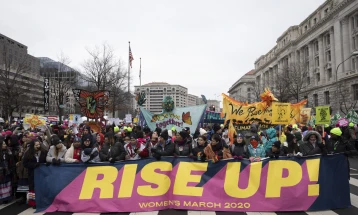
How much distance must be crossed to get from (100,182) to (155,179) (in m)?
1.20

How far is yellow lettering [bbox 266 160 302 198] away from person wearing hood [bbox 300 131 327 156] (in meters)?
0.75

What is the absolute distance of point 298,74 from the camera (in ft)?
150

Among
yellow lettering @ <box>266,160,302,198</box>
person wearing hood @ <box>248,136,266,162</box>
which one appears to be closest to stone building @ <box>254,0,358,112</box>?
person wearing hood @ <box>248,136,266,162</box>

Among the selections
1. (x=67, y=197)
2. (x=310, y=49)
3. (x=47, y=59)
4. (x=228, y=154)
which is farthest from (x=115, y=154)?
(x=47, y=59)

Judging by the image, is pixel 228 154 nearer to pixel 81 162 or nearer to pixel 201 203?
pixel 201 203

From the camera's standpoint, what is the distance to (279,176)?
5926mm

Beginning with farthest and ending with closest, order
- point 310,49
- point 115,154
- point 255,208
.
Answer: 1. point 310,49
2. point 115,154
3. point 255,208

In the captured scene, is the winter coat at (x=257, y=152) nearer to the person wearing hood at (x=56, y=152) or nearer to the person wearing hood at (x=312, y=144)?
the person wearing hood at (x=312, y=144)

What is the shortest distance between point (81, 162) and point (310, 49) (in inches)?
2498

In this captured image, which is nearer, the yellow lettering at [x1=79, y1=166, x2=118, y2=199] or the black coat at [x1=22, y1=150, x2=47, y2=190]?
the yellow lettering at [x1=79, y1=166, x2=118, y2=199]

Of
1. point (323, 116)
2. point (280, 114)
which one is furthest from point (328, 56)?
point (280, 114)

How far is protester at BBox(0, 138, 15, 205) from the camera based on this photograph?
6758 mm

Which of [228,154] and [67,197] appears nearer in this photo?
[67,197]

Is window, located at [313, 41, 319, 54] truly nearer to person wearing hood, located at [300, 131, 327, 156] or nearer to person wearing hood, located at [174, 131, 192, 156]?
person wearing hood, located at [300, 131, 327, 156]
